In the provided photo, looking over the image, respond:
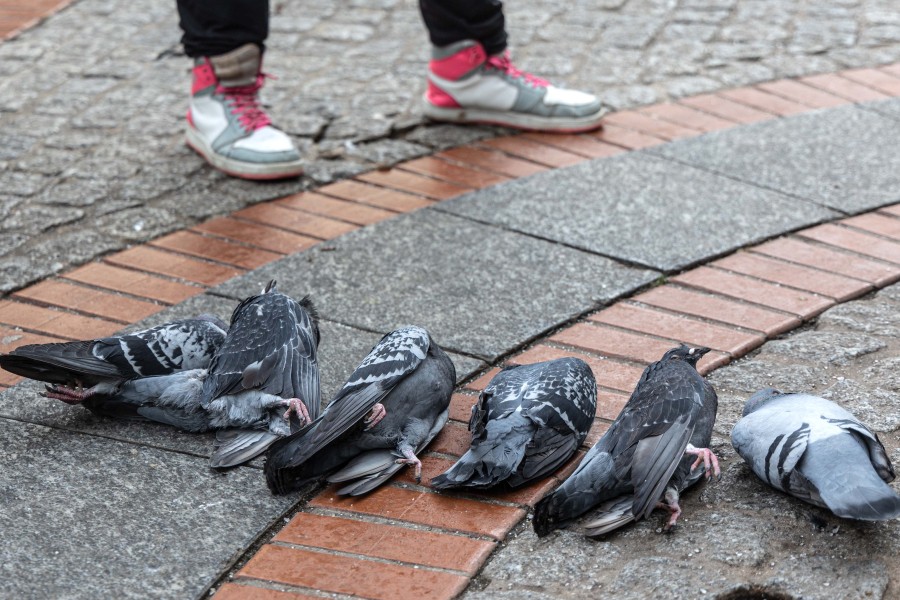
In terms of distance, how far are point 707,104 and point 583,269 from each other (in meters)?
1.49

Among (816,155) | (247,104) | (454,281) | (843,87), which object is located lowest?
(454,281)

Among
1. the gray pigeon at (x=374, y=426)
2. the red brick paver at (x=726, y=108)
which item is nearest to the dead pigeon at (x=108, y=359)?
the gray pigeon at (x=374, y=426)

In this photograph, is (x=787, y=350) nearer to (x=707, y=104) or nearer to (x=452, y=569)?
(x=452, y=569)

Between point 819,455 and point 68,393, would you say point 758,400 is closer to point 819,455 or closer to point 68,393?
point 819,455

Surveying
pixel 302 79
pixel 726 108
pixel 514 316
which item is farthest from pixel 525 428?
pixel 302 79

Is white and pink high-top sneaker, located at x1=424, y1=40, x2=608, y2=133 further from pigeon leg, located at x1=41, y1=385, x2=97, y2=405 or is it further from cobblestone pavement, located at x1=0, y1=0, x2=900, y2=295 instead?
pigeon leg, located at x1=41, y1=385, x2=97, y2=405

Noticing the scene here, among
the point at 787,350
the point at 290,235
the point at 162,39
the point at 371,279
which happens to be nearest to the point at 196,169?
the point at 290,235

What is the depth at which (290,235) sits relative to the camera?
325 cm

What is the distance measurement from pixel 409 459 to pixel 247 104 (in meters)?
2.03

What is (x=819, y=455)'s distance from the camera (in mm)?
1886

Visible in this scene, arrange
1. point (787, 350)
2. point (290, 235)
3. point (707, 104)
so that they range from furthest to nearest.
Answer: point (707, 104) < point (290, 235) < point (787, 350)

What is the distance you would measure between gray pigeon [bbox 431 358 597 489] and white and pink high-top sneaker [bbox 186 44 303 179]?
1.65 meters

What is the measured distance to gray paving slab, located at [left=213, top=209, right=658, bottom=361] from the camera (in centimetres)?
274

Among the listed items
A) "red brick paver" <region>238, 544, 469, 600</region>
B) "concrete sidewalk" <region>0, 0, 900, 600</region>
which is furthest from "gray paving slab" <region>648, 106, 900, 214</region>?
"red brick paver" <region>238, 544, 469, 600</region>
